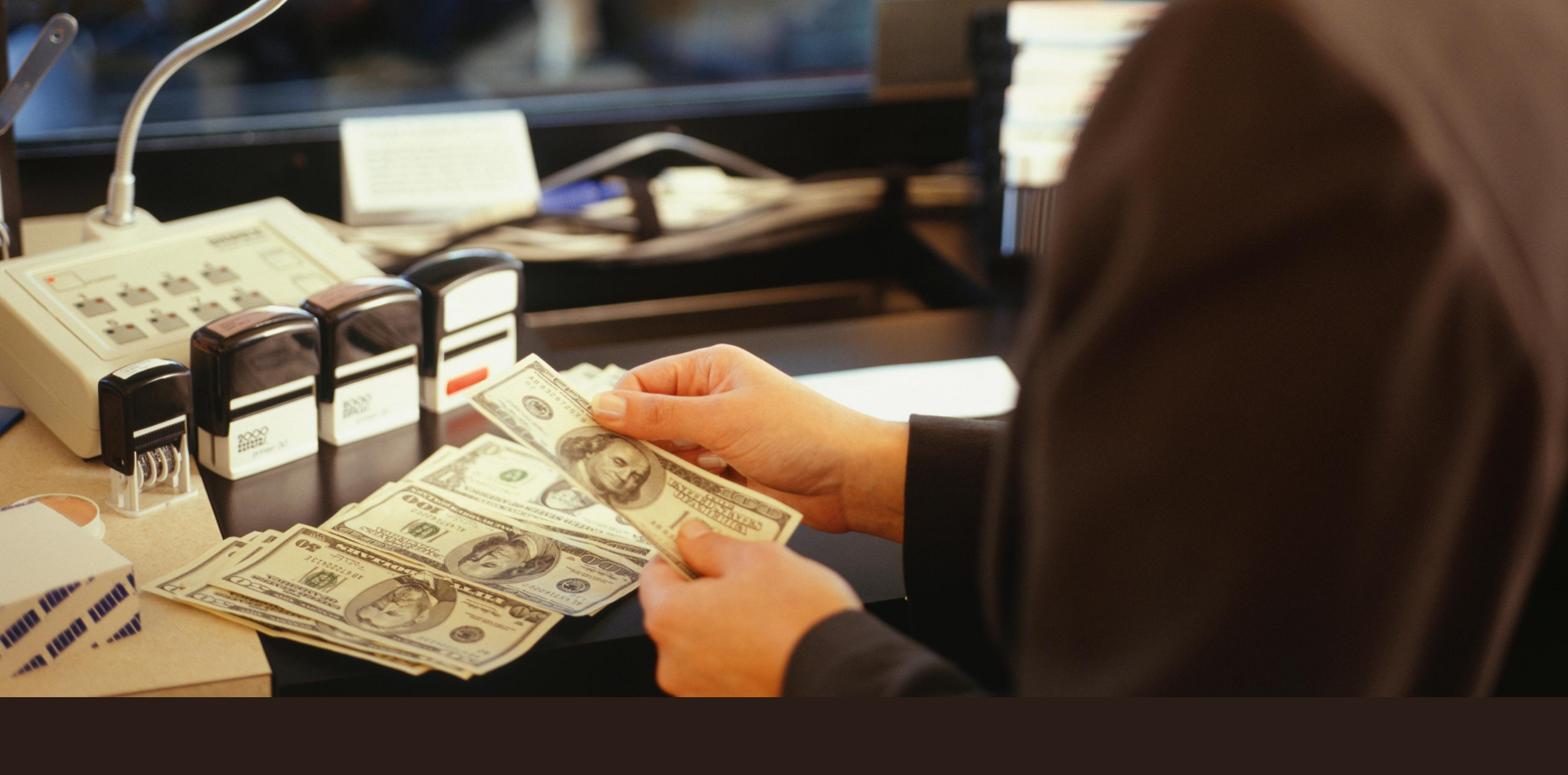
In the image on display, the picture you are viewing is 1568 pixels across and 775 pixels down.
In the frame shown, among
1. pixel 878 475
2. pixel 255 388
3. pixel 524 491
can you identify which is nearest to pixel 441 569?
pixel 524 491

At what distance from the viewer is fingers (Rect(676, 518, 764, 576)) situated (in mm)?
864

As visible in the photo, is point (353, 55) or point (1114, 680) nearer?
point (1114, 680)

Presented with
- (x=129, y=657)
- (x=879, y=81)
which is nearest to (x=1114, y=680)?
(x=129, y=657)

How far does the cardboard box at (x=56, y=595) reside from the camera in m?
0.80

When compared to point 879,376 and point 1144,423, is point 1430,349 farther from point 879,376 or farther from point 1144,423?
point 879,376

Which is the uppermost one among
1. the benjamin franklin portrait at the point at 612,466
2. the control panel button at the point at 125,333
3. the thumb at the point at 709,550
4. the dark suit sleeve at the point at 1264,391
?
the dark suit sleeve at the point at 1264,391

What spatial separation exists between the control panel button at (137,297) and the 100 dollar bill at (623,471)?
431 mm

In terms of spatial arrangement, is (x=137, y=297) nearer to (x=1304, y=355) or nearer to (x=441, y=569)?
(x=441, y=569)

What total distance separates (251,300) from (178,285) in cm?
7

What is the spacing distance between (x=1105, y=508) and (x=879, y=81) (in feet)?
5.37

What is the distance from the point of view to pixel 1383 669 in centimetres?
54

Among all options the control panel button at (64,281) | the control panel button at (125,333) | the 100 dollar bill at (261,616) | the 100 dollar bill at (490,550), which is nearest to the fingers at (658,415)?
the 100 dollar bill at (490,550)

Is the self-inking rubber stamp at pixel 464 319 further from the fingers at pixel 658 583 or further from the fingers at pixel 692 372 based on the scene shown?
the fingers at pixel 658 583

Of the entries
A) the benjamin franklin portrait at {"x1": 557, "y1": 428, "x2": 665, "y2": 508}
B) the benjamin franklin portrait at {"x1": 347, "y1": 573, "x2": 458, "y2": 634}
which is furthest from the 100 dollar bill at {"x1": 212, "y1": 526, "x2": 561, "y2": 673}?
the benjamin franklin portrait at {"x1": 557, "y1": 428, "x2": 665, "y2": 508}
